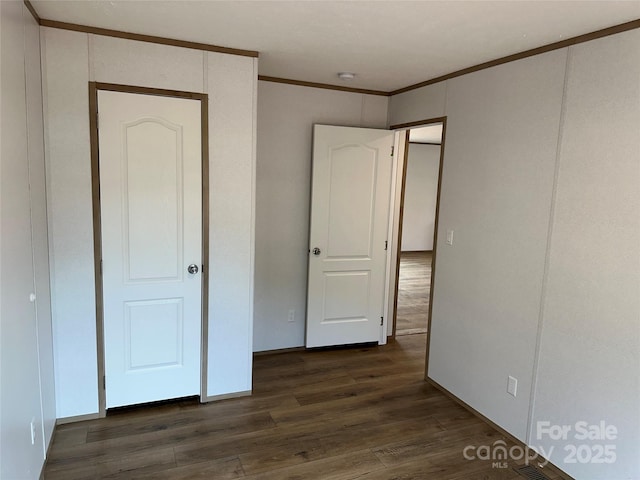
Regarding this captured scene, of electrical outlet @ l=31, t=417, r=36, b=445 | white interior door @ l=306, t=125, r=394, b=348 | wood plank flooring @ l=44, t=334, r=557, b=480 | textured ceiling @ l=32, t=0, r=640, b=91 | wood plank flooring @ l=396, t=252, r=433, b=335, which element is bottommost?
wood plank flooring @ l=44, t=334, r=557, b=480

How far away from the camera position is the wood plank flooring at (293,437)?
7.90 feet

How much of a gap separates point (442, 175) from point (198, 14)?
2069 mm

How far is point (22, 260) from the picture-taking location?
1964 mm

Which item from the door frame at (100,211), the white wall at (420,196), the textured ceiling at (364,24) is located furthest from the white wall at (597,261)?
the white wall at (420,196)

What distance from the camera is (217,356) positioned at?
311cm

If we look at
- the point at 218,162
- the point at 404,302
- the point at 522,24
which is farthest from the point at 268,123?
the point at 404,302

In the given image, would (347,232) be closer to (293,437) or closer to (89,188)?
(293,437)

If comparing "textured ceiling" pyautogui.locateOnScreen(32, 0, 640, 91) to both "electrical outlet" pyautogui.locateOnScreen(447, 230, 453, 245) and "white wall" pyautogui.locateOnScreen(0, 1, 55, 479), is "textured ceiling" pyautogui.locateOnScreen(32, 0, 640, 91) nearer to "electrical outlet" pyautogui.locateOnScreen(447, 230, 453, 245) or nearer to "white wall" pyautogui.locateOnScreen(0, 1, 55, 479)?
"white wall" pyautogui.locateOnScreen(0, 1, 55, 479)

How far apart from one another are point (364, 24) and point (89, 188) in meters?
1.89

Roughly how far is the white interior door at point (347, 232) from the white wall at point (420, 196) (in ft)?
19.1

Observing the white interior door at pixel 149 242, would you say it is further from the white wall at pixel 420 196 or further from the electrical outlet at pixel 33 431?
the white wall at pixel 420 196

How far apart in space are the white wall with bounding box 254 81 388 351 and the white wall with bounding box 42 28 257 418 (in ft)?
2.44

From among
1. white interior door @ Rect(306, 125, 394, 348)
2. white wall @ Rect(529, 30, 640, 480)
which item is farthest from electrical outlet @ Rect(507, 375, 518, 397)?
white interior door @ Rect(306, 125, 394, 348)

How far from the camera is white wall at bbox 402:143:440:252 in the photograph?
9.86 meters
